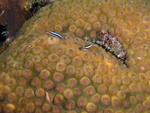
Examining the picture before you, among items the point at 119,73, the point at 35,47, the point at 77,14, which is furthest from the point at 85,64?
the point at 77,14

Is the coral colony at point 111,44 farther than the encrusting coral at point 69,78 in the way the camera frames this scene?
Yes

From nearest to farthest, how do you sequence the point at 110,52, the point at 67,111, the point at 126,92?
the point at 67,111, the point at 126,92, the point at 110,52

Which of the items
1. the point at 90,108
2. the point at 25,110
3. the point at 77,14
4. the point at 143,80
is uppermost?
the point at 77,14

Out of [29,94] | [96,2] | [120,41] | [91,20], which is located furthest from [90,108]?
[96,2]

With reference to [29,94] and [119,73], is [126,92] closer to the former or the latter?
[119,73]

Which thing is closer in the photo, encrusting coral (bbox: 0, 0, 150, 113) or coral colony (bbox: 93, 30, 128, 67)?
encrusting coral (bbox: 0, 0, 150, 113)

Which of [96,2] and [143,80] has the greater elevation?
[96,2]

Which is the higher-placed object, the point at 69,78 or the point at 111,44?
the point at 69,78

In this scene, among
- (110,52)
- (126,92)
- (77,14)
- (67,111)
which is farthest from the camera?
(77,14)

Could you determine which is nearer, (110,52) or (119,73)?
(119,73)

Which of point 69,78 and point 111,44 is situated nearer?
point 69,78
